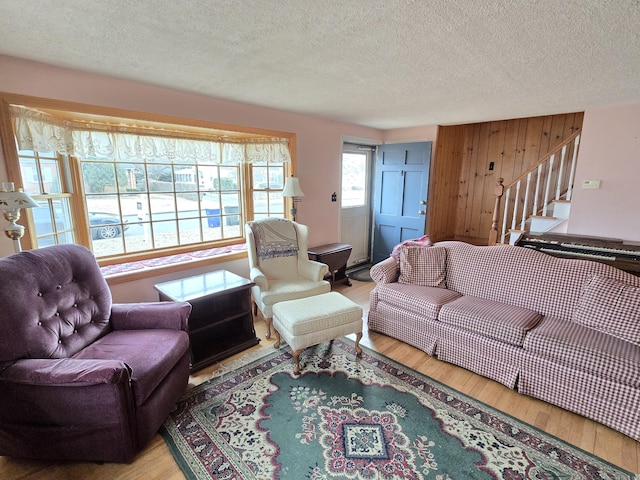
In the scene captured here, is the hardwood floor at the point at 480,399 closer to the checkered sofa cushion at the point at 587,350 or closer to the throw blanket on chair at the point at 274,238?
the checkered sofa cushion at the point at 587,350

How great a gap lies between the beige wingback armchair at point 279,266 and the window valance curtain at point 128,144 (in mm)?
894

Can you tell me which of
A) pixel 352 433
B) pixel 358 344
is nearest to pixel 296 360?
pixel 358 344

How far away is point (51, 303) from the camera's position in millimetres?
1779

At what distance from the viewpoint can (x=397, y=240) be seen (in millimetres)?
4887

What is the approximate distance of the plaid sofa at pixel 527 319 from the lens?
185 cm

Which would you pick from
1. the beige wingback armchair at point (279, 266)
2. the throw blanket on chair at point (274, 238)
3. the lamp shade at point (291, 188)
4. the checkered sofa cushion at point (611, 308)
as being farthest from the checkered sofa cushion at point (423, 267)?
the lamp shade at point (291, 188)

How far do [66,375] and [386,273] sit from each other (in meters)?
2.37

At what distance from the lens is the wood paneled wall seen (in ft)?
15.0

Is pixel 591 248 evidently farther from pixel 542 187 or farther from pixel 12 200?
pixel 12 200

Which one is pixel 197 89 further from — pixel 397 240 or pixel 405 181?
pixel 397 240

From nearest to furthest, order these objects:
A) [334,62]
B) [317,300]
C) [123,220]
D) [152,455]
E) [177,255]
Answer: [152,455] < [334,62] < [317,300] < [123,220] < [177,255]

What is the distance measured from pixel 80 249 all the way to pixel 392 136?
428 centimetres

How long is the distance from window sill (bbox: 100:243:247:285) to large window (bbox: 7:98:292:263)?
118 mm

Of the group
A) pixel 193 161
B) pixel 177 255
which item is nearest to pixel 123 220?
pixel 177 255
